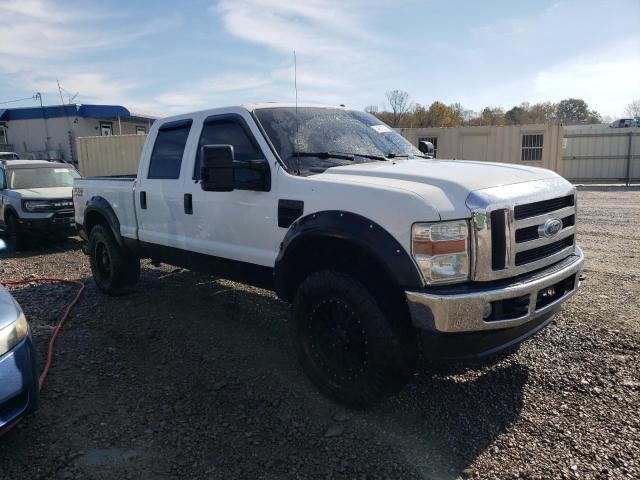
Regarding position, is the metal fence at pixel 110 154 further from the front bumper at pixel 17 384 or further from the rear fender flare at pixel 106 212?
the front bumper at pixel 17 384

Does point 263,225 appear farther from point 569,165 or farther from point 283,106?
point 569,165

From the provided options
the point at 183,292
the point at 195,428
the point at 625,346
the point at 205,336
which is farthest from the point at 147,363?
the point at 625,346

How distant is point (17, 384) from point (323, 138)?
271cm

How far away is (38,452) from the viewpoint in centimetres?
299

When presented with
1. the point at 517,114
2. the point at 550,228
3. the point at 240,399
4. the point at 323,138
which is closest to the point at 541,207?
the point at 550,228

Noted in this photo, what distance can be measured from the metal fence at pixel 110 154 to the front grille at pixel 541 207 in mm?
16191

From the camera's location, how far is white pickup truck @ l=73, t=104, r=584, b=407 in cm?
287

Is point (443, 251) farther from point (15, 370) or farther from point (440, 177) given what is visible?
point (15, 370)

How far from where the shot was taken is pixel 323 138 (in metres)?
4.13

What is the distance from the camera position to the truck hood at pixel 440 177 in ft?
9.56

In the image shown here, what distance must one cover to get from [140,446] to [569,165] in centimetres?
2522

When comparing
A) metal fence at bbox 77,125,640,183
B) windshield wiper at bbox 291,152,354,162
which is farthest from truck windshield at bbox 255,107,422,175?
metal fence at bbox 77,125,640,183

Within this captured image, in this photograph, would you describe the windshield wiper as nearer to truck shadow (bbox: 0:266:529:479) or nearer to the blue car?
truck shadow (bbox: 0:266:529:479)

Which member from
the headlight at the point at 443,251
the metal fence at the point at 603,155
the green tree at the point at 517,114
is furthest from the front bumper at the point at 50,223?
the green tree at the point at 517,114
